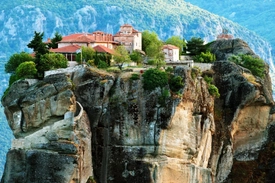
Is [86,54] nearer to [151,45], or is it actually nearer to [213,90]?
[151,45]

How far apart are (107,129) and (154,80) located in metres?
5.69

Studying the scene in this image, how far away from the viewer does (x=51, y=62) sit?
7538 centimetres

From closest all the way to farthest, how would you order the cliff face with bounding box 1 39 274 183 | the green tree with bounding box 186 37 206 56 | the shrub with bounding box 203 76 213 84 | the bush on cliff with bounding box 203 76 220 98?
1. the cliff face with bounding box 1 39 274 183
2. the bush on cliff with bounding box 203 76 220 98
3. the shrub with bounding box 203 76 213 84
4. the green tree with bounding box 186 37 206 56

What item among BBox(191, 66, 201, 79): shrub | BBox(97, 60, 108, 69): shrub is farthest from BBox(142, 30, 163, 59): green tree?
BBox(97, 60, 108, 69): shrub

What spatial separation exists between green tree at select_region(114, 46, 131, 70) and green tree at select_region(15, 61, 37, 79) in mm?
7591

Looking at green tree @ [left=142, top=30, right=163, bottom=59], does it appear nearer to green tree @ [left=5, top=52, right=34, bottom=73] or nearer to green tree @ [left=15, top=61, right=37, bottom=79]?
green tree @ [left=5, top=52, right=34, bottom=73]

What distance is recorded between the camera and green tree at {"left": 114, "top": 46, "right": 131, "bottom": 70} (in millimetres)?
→ 77500

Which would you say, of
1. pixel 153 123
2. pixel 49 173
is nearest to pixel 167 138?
pixel 153 123

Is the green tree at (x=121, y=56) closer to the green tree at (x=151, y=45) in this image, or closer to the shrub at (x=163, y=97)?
the green tree at (x=151, y=45)

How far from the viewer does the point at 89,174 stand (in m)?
70.4

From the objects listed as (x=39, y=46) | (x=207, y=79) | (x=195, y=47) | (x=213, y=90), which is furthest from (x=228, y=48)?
(x=39, y=46)

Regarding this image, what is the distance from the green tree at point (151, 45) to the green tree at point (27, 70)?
12.9 metres

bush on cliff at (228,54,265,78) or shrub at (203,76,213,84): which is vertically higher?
bush on cliff at (228,54,265,78)

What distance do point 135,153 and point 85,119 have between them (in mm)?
5111
